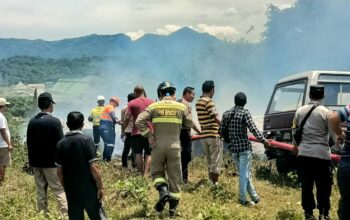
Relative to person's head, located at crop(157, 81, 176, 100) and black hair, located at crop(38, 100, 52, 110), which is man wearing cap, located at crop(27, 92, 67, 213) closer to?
black hair, located at crop(38, 100, 52, 110)

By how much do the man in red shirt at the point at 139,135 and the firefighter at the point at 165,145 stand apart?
2.49 metres

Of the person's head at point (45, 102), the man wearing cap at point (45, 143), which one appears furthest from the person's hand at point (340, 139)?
the person's head at point (45, 102)

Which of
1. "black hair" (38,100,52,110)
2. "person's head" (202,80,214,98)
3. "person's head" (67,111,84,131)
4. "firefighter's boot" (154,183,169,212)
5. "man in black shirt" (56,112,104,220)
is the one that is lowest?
"firefighter's boot" (154,183,169,212)

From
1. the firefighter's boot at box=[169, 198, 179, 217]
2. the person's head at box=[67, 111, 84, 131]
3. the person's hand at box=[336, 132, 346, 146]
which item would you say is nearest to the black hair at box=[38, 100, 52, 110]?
the person's head at box=[67, 111, 84, 131]

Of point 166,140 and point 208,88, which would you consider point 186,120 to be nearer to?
point 166,140

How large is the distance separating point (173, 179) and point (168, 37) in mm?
50877

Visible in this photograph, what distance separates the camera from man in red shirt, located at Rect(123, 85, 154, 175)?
8.55 meters

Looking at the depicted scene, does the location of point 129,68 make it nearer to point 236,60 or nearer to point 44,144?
point 236,60

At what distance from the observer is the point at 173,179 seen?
6.02m

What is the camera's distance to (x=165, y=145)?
5949 millimetres

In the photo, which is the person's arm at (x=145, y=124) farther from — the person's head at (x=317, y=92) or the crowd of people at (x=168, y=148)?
the person's head at (x=317, y=92)

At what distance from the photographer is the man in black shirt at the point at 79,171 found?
15.5 feet

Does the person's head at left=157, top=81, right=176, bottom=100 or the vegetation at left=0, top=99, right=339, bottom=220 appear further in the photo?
the person's head at left=157, top=81, right=176, bottom=100

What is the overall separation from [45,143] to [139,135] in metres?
3.05
